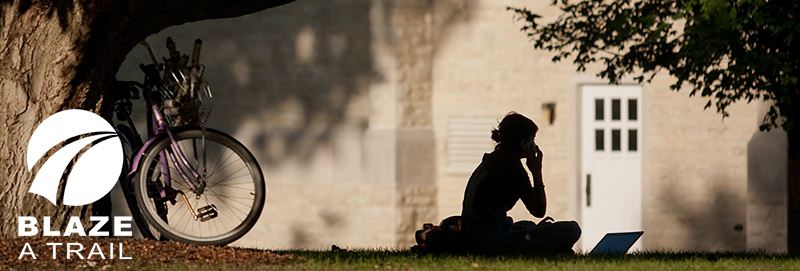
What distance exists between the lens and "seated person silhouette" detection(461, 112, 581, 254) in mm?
8148

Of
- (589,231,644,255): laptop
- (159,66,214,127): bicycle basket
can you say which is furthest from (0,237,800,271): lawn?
(589,231,644,255): laptop

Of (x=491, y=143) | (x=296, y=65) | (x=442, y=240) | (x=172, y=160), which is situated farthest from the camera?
(x=296, y=65)

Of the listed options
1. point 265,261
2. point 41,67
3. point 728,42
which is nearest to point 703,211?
point 728,42

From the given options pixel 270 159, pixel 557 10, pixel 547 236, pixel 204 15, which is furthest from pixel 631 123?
pixel 204 15

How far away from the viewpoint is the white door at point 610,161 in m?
17.1

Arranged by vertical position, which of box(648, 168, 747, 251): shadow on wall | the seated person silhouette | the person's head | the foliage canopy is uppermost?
the foliage canopy

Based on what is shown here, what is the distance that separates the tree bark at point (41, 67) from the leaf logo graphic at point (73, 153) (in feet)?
0.15

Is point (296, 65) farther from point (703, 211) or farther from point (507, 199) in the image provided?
point (507, 199)

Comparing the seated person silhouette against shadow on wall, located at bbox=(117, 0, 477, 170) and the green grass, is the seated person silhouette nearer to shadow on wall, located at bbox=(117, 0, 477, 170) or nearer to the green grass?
the green grass

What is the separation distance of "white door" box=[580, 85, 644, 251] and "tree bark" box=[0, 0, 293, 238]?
9952mm

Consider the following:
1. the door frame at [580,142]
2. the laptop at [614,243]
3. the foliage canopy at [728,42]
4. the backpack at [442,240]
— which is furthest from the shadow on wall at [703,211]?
the backpack at [442,240]

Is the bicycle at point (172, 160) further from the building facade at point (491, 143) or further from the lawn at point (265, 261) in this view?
the building facade at point (491, 143)

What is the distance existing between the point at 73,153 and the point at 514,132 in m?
2.58

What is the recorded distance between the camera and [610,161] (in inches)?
679
